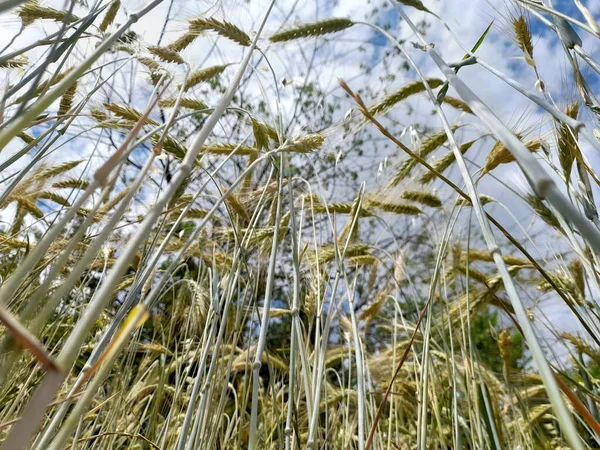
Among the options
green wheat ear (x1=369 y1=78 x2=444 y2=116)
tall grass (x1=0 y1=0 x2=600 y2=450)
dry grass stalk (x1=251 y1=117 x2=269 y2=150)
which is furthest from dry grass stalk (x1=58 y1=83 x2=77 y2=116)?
green wheat ear (x1=369 y1=78 x2=444 y2=116)

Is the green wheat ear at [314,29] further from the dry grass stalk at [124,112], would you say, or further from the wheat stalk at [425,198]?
the wheat stalk at [425,198]

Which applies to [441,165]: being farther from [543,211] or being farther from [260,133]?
[260,133]

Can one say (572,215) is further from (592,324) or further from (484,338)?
(484,338)

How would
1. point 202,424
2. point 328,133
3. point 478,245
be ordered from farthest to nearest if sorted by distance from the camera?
Result: 1. point 478,245
2. point 328,133
3. point 202,424

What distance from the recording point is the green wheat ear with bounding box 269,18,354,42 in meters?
1.21

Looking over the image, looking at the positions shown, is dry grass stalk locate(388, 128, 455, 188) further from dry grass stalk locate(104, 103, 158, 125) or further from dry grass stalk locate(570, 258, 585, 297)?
dry grass stalk locate(104, 103, 158, 125)

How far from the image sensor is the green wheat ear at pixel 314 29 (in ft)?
3.99

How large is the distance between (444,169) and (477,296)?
1.70 ft

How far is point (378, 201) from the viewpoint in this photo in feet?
5.41

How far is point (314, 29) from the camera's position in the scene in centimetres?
123

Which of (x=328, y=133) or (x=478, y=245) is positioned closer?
(x=328, y=133)

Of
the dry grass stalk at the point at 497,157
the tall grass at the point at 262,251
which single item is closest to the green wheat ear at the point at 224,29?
the tall grass at the point at 262,251

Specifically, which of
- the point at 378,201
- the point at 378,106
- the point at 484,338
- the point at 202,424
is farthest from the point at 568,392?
the point at 484,338

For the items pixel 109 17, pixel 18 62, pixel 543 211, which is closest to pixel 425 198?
pixel 543 211
